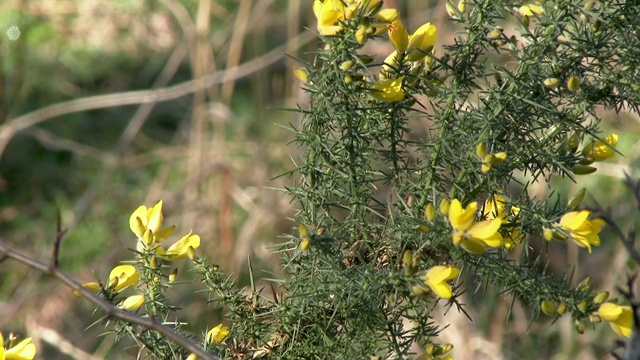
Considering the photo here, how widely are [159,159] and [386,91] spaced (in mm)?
2562

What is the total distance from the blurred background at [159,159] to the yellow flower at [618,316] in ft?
5.08

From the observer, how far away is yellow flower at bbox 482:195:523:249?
87 centimetres

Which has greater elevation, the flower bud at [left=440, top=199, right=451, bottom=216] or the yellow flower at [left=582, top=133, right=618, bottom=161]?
the flower bud at [left=440, top=199, right=451, bottom=216]

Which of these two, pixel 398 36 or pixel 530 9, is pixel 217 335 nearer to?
pixel 398 36

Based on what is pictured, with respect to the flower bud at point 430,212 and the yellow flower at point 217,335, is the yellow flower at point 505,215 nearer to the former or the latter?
the flower bud at point 430,212

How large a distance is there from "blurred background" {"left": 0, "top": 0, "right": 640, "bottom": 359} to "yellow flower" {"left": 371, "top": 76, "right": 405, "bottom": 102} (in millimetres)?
1518

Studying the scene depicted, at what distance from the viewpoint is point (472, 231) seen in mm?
751

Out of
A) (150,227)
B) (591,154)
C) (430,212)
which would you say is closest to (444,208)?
(430,212)

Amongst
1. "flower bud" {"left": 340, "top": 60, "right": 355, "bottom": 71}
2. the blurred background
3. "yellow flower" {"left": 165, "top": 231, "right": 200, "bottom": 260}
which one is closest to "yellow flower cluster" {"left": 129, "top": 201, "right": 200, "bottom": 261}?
"yellow flower" {"left": 165, "top": 231, "right": 200, "bottom": 260}

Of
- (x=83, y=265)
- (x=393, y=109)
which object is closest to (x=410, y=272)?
(x=393, y=109)

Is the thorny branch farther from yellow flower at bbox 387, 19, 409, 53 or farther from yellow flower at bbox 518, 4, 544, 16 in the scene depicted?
yellow flower at bbox 518, 4, 544, 16

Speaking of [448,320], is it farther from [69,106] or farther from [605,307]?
[605,307]

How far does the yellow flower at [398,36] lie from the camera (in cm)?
83

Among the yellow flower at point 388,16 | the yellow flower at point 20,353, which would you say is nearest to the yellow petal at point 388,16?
the yellow flower at point 388,16
